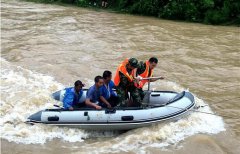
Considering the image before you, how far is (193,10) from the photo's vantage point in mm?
21688

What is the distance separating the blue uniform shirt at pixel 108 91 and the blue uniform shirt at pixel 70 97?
0.51 metres

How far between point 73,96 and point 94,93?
0.45 m

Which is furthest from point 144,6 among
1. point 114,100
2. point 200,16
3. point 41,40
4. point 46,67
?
point 114,100

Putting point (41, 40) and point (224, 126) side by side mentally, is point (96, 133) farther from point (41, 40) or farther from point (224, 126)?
point (41, 40)

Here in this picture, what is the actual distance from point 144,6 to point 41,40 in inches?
361

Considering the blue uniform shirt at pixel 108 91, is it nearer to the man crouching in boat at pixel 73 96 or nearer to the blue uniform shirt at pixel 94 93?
the blue uniform shirt at pixel 94 93

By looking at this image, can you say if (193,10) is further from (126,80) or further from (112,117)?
(112,117)

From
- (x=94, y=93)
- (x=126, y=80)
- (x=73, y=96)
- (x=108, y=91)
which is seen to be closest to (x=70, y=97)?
(x=73, y=96)

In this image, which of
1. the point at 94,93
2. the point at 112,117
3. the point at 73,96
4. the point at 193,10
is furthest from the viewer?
the point at 193,10

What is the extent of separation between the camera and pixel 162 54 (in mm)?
14156

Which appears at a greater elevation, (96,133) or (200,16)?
(200,16)

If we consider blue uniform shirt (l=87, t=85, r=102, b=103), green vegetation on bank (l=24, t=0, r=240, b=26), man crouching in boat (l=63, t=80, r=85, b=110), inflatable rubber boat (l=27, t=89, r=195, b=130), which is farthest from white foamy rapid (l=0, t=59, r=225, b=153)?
green vegetation on bank (l=24, t=0, r=240, b=26)

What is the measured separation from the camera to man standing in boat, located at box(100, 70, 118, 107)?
787 centimetres

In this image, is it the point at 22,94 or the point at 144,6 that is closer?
the point at 22,94
